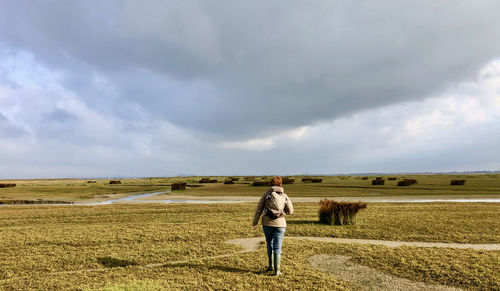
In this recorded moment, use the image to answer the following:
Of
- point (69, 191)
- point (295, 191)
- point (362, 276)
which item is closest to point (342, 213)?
point (362, 276)

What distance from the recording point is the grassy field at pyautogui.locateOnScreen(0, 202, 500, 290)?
7.11 metres

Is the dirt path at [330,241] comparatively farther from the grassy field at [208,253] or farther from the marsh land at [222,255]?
the grassy field at [208,253]

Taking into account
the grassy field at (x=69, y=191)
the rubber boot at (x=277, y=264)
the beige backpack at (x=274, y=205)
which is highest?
the beige backpack at (x=274, y=205)

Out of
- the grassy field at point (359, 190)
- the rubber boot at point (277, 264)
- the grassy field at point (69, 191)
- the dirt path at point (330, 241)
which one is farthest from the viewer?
the grassy field at point (69, 191)

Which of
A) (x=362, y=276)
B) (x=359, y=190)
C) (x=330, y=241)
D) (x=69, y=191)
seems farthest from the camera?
(x=69, y=191)

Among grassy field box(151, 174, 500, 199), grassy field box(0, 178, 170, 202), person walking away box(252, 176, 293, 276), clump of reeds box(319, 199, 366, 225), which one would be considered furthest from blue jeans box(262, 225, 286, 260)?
grassy field box(0, 178, 170, 202)

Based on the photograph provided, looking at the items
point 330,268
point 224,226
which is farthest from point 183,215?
point 330,268

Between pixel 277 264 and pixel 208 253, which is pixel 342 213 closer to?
pixel 208 253

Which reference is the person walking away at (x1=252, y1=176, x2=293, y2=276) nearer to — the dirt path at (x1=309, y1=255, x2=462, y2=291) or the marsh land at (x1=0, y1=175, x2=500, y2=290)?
the marsh land at (x1=0, y1=175, x2=500, y2=290)

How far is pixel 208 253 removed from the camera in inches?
381

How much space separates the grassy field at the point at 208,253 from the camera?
23.3ft

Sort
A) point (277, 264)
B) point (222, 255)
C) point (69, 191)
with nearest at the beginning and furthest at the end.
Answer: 1. point (277, 264)
2. point (222, 255)
3. point (69, 191)

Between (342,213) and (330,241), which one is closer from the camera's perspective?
(330,241)

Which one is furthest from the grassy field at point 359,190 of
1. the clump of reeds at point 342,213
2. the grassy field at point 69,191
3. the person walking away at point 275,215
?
the person walking away at point 275,215
